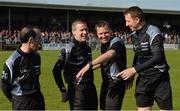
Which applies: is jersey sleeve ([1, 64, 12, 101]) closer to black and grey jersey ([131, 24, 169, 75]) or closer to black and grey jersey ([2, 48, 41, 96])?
black and grey jersey ([2, 48, 41, 96])

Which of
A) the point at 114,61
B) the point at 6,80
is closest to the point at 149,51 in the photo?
the point at 114,61

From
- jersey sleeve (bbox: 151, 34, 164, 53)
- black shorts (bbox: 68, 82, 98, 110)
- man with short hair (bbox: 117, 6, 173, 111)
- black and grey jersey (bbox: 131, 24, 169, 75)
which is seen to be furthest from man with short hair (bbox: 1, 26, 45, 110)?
jersey sleeve (bbox: 151, 34, 164, 53)

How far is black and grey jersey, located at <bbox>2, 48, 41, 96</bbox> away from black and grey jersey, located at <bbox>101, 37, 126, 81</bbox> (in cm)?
148

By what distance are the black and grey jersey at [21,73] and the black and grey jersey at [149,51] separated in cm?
167

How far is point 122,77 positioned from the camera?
834cm

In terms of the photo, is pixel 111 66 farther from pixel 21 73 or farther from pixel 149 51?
pixel 21 73

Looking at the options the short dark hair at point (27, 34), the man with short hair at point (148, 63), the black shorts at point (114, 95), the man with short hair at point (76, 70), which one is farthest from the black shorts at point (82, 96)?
the short dark hair at point (27, 34)

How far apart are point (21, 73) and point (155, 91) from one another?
242 cm

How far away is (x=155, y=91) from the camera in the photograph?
8.88 m

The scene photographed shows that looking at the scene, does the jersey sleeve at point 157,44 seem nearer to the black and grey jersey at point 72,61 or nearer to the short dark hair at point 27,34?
the black and grey jersey at point 72,61

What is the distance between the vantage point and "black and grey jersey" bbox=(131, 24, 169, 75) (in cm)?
848

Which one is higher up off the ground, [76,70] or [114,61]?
[114,61]

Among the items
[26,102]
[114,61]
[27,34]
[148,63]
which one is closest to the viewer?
[27,34]

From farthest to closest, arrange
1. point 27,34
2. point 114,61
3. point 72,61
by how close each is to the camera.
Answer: point 114,61
point 72,61
point 27,34
